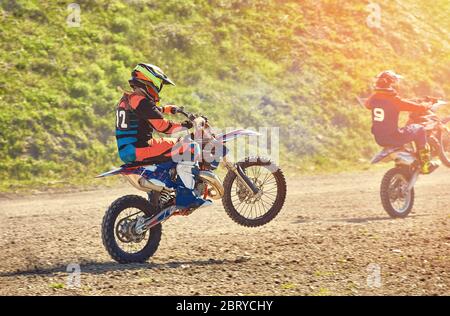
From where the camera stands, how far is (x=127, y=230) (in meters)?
9.77

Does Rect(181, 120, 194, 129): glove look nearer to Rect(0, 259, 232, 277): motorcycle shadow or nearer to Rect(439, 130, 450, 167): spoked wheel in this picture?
Rect(0, 259, 232, 277): motorcycle shadow

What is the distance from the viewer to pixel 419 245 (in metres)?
10.7

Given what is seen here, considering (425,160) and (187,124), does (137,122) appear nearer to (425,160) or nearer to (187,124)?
(187,124)

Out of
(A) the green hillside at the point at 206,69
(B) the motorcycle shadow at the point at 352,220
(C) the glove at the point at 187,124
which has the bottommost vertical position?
(B) the motorcycle shadow at the point at 352,220

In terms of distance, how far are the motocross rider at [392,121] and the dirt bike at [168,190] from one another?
12.6 ft

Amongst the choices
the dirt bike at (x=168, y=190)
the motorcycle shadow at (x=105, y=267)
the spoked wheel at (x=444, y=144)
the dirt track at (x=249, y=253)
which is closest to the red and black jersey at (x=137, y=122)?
the dirt bike at (x=168, y=190)

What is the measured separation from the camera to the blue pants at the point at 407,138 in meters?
13.9

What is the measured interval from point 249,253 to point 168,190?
1.47 meters

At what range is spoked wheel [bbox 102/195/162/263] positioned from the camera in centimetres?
960

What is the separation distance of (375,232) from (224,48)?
14.6 m

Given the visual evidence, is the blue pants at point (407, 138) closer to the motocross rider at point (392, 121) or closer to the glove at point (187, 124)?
the motocross rider at point (392, 121)

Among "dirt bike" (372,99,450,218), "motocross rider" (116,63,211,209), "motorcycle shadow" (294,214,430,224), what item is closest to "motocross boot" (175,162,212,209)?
"motocross rider" (116,63,211,209)
